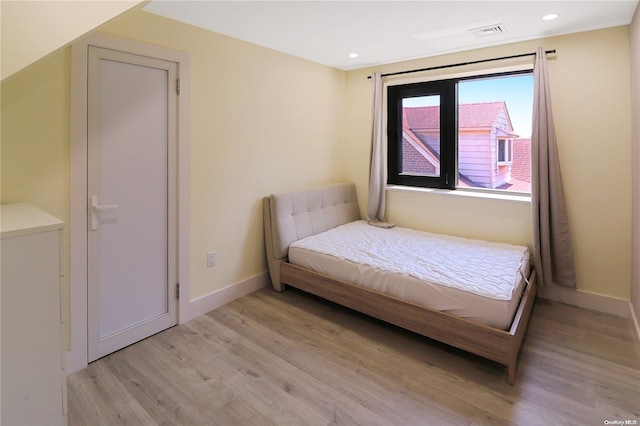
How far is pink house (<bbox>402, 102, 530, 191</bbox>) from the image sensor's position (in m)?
3.50

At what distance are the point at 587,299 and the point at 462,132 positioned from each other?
193 cm

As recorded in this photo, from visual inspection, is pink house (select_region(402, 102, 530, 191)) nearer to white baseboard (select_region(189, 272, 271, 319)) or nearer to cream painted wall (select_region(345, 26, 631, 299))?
cream painted wall (select_region(345, 26, 631, 299))

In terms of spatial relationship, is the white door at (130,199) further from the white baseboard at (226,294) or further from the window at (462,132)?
the window at (462,132)

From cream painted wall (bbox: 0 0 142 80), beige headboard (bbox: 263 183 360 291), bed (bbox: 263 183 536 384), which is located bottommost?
bed (bbox: 263 183 536 384)

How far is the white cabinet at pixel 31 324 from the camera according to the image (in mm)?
1420

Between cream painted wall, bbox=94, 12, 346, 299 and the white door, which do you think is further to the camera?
cream painted wall, bbox=94, 12, 346, 299

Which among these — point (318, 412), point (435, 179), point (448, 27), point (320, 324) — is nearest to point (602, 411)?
point (318, 412)

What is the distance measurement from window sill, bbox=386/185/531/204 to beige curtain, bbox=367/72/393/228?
0.55 ft

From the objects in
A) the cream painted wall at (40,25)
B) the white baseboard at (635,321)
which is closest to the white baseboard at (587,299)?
the white baseboard at (635,321)

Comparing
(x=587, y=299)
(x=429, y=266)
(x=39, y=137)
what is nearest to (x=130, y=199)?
(x=39, y=137)

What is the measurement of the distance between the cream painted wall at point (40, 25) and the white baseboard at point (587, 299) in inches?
148

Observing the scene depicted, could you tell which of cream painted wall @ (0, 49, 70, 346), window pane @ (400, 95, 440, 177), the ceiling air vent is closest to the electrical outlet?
cream painted wall @ (0, 49, 70, 346)

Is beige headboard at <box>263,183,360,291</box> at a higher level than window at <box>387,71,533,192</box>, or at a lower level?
lower

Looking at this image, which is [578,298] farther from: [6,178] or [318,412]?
[6,178]
